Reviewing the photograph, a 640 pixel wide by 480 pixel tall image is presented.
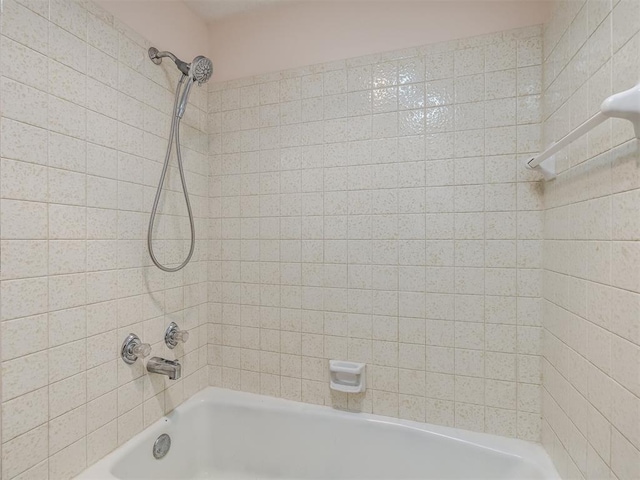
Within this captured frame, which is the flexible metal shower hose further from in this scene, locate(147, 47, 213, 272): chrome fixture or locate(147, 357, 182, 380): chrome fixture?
locate(147, 357, 182, 380): chrome fixture

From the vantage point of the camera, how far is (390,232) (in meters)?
1.47

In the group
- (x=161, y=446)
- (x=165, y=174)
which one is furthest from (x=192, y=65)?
(x=161, y=446)

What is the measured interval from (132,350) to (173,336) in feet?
0.72

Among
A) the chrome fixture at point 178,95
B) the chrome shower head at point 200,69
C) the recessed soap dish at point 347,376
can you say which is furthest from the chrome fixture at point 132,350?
the chrome shower head at point 200,69

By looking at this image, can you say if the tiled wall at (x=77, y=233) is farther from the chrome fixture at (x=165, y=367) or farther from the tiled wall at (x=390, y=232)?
the tiled wall at (x=390, y=232)

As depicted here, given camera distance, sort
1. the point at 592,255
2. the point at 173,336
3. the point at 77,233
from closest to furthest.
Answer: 1. the point at 592,255
2. the point at 77,233
3. the point at 173,336

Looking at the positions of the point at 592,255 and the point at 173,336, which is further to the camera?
the point at 173,336

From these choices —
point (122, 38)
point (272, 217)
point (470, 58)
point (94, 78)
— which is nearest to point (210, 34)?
point (122, 38)

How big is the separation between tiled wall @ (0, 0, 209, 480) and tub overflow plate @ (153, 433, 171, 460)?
97mm

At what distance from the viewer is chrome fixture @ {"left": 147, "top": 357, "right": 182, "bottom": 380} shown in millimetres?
1329

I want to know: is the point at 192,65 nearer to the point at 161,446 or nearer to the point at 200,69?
the point at 200,69

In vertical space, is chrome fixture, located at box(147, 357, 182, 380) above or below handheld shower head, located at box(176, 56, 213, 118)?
below

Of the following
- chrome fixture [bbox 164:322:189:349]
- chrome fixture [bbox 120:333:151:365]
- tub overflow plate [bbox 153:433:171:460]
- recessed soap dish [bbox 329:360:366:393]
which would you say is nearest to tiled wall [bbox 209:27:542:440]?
recessed soap dish [bbox 329:360:366:393]

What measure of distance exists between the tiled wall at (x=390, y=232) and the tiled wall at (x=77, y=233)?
1.20 feet
